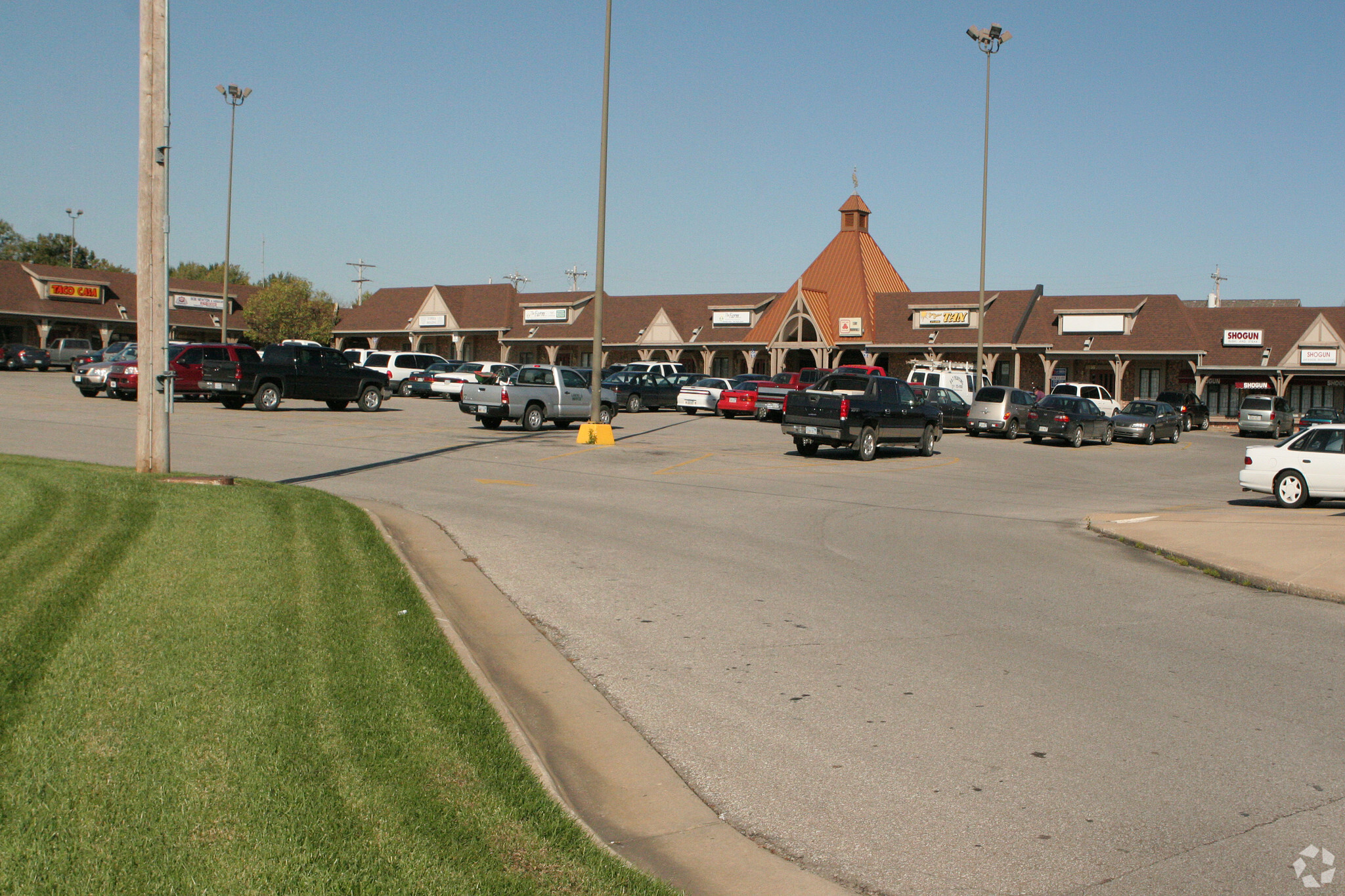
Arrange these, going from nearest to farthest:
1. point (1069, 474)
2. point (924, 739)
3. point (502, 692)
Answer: point (924, 739)
point (502, 692)
point (1069, 474)

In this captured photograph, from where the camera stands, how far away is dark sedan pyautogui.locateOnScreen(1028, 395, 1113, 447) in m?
34.0

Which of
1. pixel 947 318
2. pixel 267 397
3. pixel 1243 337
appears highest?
pixel 947 318

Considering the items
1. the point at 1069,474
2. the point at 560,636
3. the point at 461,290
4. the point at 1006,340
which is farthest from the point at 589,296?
the point at 560,636

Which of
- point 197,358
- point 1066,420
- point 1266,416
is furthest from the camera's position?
point 1266,416

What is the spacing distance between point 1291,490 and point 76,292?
67374 mm

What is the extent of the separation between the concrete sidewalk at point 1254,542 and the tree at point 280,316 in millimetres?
72705

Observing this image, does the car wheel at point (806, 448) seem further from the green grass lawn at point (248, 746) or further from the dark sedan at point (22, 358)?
the dark sedan at point (22, 358)

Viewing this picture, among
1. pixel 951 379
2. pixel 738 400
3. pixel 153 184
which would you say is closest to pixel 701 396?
pixel 738 400

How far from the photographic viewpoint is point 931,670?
24.0 feet

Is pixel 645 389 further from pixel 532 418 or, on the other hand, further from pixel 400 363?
pixel 532 418

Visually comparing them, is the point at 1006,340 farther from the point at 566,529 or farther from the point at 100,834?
the point at 100,834

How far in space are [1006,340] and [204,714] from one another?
54787 millimetres

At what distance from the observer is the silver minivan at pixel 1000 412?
35.9 m

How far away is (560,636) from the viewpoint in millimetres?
8016
